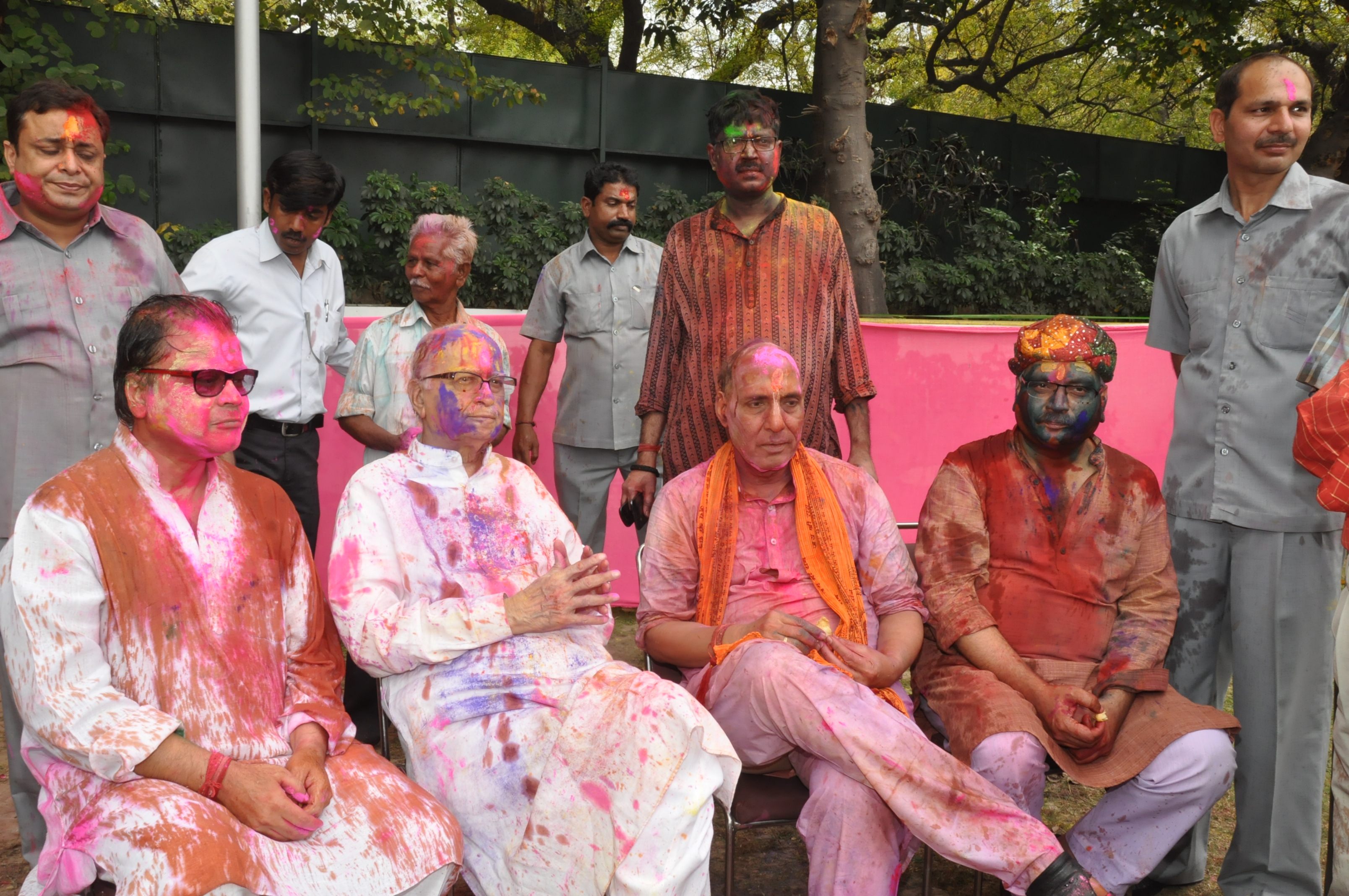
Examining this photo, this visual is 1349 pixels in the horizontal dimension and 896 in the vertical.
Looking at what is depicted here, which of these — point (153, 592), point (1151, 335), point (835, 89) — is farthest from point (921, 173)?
point (153, 592)

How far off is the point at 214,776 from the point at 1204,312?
119 inches

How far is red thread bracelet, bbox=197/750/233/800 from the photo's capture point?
7.70 feet

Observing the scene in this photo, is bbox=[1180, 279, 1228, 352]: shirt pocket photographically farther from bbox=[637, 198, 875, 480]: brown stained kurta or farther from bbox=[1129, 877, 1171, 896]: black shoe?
bbox=[1129, 877, 1171, 896]: black shoe

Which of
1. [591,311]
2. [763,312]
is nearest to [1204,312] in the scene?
[763,312]

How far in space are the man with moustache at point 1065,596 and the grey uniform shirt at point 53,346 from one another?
248 cm

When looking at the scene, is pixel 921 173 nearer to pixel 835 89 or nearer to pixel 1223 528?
pixel 835 89

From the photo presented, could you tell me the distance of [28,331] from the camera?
325 cm

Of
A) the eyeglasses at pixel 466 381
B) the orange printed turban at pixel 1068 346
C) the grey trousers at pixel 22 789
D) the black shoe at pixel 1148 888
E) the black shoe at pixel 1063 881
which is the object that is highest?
the orange printed turban at pixel 1068 346

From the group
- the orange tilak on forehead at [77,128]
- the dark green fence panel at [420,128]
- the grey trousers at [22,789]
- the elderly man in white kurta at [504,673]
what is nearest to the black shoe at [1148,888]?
the elderly man in white kurta at [504,673]

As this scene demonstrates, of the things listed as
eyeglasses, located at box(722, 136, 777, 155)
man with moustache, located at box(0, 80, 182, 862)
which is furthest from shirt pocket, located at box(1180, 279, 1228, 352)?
man with moustache, located at box(0, 80, 182, 862)

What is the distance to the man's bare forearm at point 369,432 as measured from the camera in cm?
431

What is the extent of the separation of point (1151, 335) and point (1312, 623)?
107 cm

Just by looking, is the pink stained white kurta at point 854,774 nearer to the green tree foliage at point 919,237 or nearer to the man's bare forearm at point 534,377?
the man's bare forearm at point 534,377

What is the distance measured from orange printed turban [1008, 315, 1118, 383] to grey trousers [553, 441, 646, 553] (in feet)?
7.58
